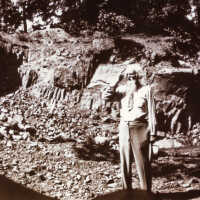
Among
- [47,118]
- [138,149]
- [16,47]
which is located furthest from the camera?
[16,47]

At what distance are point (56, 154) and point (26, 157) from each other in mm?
283

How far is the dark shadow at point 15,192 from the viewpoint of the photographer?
10.6ft

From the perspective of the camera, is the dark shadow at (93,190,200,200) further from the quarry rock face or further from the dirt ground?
the quarry rock face

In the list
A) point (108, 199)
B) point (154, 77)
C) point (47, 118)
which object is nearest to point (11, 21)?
point (47, 118)

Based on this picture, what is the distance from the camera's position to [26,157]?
3436 mm

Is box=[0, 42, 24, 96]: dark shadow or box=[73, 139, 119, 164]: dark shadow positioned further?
box=[0, 42, 24, 96]: dark shadow

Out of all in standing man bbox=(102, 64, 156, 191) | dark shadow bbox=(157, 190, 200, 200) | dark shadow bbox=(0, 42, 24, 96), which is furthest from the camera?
dark shadow bbox=(0, 42, 24, 96)

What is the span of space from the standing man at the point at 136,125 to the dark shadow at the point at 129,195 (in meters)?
0.06

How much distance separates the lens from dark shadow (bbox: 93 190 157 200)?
3281 mm

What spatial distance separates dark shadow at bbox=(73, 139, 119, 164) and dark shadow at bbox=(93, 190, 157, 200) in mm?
306

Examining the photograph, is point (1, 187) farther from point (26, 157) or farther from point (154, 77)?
point (154, 77)

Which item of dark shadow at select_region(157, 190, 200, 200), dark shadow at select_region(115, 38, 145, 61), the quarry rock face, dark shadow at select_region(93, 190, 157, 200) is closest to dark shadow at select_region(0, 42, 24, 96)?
the quarry rock face

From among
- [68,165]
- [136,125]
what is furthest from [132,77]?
[68,165]

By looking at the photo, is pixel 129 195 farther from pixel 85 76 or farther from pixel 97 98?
pixel 85 76
